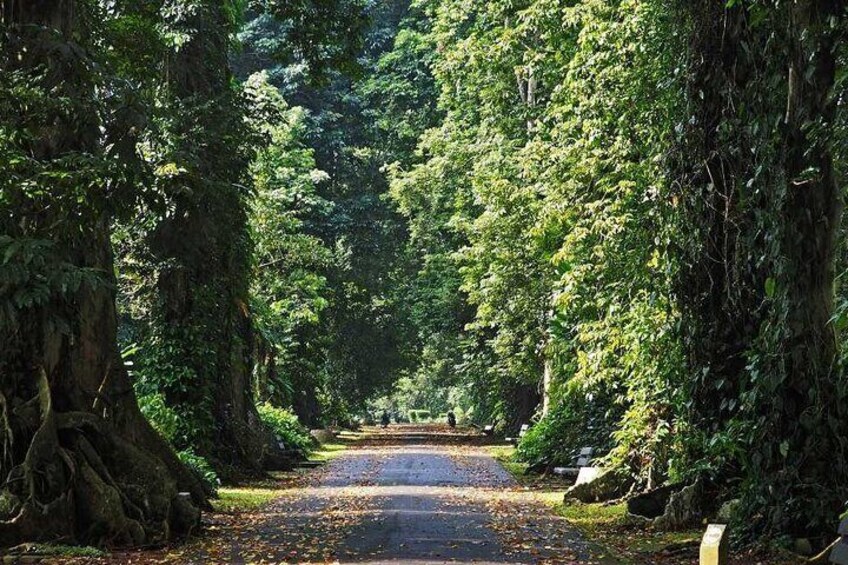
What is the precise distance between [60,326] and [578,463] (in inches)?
548

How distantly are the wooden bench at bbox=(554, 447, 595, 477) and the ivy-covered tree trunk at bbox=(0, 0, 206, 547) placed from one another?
31.0 ft

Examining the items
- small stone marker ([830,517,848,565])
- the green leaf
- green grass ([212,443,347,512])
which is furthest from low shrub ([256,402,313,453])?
small stone marker ([830,517,848,565])

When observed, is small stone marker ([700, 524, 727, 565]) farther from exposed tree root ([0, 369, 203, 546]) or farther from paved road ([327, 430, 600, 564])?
exposed tree root ([0, 369, 203, 546])

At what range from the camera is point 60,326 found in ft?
41.0

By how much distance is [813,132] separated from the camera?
1120 centimetres

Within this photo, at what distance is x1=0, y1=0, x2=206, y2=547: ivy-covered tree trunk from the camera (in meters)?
11.4

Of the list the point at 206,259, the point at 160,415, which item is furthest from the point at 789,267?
the point at 206,259

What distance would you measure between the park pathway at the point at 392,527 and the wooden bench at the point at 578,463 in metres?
1.06

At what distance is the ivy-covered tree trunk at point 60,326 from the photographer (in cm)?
1143

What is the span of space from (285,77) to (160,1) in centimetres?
2968

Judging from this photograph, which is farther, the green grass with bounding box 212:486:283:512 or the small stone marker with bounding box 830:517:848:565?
the green grass with bounding box 212:486:283:512

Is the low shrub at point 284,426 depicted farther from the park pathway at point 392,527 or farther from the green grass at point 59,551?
the green grass at point 59,551

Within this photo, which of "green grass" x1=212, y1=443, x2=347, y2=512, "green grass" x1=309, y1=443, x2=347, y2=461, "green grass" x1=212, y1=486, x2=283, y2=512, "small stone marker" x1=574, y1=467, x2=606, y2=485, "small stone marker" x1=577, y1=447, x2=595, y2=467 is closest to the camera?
"green grass" x1=212, y1=486, x2=283, y2=512

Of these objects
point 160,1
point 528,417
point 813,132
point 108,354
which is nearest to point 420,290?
point 528,417
